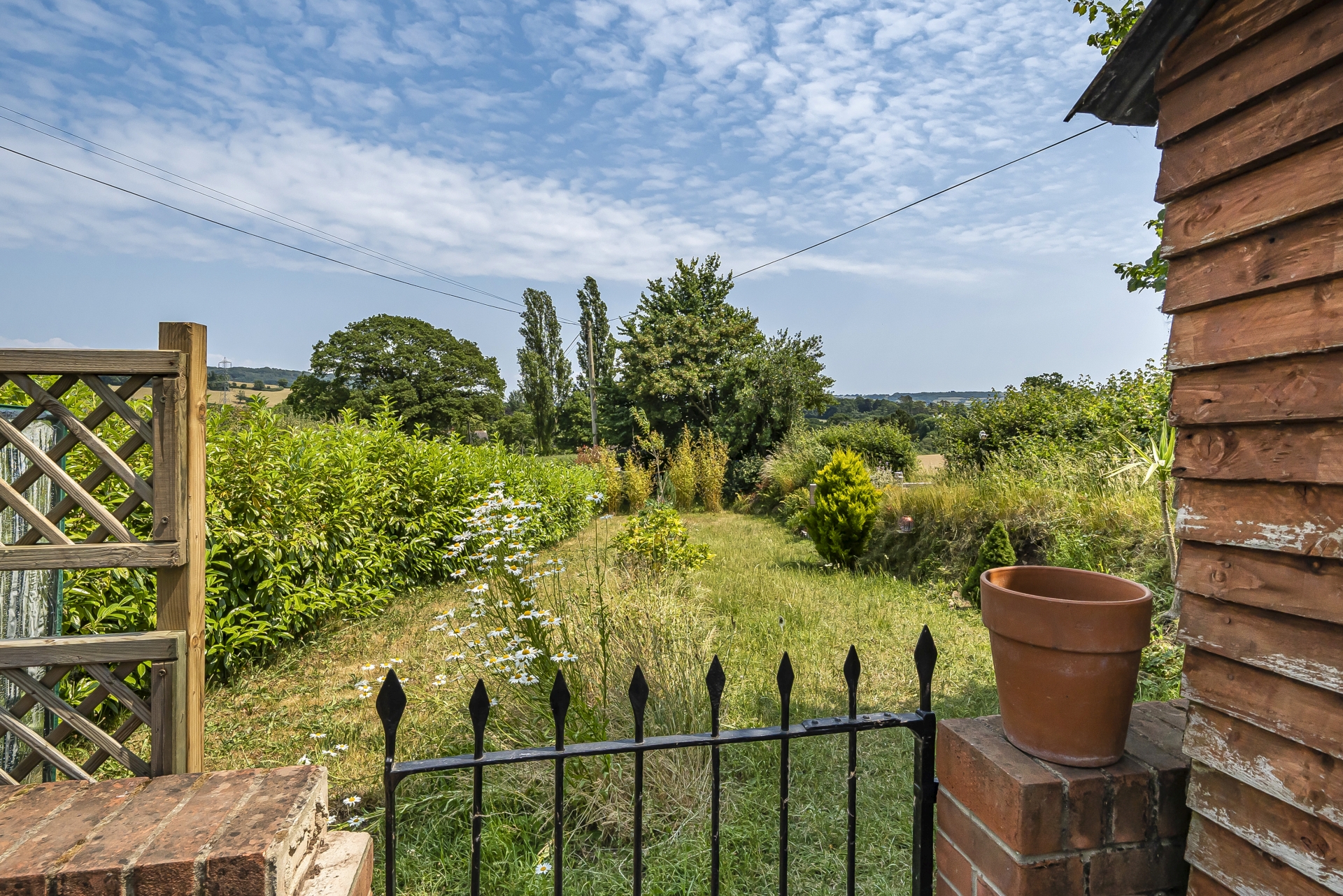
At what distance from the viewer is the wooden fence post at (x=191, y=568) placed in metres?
1.69

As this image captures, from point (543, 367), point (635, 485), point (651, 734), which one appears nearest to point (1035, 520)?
point (651, 734)

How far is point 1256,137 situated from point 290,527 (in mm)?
5156

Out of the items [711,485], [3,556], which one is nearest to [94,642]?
[3,556]

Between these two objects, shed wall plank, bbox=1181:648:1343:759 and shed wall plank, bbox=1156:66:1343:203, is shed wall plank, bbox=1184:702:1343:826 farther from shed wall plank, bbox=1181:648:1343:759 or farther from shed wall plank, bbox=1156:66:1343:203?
shed wall plank, bbox=1156:66:1343:203

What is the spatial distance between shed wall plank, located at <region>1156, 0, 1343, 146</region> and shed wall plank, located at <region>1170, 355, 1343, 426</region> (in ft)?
1.67

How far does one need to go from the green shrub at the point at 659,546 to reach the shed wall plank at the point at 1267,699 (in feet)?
16.9

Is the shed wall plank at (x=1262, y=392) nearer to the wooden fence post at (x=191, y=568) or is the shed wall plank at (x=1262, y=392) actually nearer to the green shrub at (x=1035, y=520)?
the wooden fence post at (x=191, y=568)

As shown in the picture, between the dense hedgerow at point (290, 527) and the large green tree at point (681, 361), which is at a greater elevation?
the large green tree at point (681, 361)

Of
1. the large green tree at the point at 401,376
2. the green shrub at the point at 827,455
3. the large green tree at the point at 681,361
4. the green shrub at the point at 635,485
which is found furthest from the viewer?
the large green tree at the point at 401,376

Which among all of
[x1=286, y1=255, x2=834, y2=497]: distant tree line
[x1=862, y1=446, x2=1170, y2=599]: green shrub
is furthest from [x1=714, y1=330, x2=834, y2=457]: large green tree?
[x1=862, y1=446, x2=1170, y2=599]: green shrub

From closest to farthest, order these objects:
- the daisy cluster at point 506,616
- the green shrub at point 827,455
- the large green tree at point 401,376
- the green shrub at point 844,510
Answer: the daisy cluster at point 506,616, the green shrub at point 844,510, the green shrub at point 827,455, the large green tree at point 401,376

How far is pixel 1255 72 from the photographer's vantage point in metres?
1.20

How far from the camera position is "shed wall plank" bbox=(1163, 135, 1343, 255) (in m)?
1.08

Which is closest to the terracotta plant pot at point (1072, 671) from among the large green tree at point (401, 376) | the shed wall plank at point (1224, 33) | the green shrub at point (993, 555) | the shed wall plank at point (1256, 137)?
the shed wall plank at point (1256, 137)
